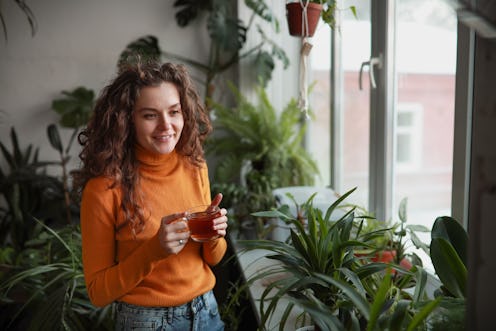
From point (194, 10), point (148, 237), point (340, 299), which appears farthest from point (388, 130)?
point (194, 10)

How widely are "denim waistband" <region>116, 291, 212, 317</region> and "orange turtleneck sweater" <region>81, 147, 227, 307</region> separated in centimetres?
3

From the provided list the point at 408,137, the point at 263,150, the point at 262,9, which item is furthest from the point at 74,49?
the point at 408,137

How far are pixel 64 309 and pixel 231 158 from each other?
1481 mm

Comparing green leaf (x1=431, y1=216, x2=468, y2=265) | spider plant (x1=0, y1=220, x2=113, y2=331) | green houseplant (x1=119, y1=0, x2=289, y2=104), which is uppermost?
green houseplant (x1=119, y1=0, x2=289, y2=104)

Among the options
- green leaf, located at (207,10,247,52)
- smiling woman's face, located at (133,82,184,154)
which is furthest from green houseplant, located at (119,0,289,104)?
smiling woman's face, located at (133,82,184,154)

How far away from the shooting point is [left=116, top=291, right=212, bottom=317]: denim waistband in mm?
1333

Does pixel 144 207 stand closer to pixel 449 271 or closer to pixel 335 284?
pixel 335 284

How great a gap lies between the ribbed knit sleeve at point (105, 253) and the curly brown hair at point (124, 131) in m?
0.04

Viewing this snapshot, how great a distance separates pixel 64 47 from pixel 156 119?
96.4 inches

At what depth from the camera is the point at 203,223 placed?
1.24 metres

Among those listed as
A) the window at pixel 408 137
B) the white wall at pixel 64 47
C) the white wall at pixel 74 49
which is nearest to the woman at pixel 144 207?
the window at pixel 408 137

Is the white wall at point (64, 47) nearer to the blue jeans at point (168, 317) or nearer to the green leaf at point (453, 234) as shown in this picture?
the blue jeans at point (168, 317)

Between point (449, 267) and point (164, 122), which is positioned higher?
point (164, 122)

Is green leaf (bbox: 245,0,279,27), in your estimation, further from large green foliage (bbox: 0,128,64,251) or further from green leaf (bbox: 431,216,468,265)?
green leaf (bbox: 431,216,468,265)
